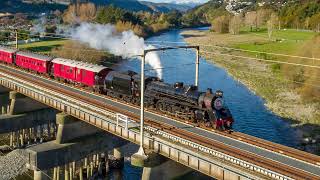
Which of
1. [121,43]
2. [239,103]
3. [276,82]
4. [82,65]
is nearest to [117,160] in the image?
[82,65]

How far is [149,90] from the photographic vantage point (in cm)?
A: 4291

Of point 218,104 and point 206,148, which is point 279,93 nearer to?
point 218,104

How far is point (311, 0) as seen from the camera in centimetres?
19675

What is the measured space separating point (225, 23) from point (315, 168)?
175 meters

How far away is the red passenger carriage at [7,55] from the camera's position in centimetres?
7362

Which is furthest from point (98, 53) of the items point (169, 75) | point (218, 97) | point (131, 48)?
point (218, 97)

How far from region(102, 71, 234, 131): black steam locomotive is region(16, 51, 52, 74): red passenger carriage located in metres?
18.7

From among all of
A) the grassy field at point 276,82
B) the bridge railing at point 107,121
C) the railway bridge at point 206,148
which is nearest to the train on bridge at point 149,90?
the railway bridge at point 206,148

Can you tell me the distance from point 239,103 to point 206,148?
4384 cm

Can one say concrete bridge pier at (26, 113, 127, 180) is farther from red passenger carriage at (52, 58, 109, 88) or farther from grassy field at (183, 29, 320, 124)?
grassy field at (183, 29, 320, 124)

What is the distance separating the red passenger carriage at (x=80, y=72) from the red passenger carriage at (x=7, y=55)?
15.5 meters

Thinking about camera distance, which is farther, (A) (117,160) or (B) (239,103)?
(B) (239,103)

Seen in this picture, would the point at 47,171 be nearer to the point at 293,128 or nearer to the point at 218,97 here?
the point at 218,97

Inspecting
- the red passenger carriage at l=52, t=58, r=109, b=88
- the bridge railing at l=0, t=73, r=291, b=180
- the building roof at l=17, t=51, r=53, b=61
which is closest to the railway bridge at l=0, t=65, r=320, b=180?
the bridge railing at l=0, t=73, r=291, b=180
